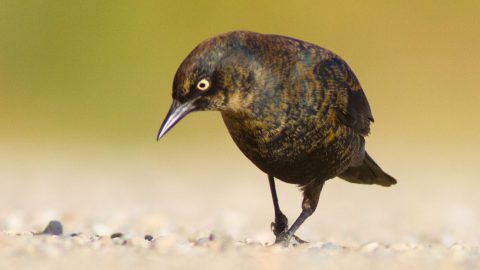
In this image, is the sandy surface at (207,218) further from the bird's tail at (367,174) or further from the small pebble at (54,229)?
the bird's tail at (367,174)

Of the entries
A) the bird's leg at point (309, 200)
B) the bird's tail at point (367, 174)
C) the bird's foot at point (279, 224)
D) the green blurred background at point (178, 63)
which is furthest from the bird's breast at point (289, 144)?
the green blurred background at point (178, 63)

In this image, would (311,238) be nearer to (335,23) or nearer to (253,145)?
(253,145)

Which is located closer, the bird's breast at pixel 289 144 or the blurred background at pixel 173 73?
the bird's breast at pixel 289 144

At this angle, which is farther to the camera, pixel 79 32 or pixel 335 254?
pixel 79 32

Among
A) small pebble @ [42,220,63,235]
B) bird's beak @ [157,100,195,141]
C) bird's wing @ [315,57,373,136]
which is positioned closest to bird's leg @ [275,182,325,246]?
bird's wing @ [315,57,373,136]

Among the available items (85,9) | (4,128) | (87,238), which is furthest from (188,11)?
(87,238)

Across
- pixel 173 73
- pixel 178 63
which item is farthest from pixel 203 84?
pixel 173 73
